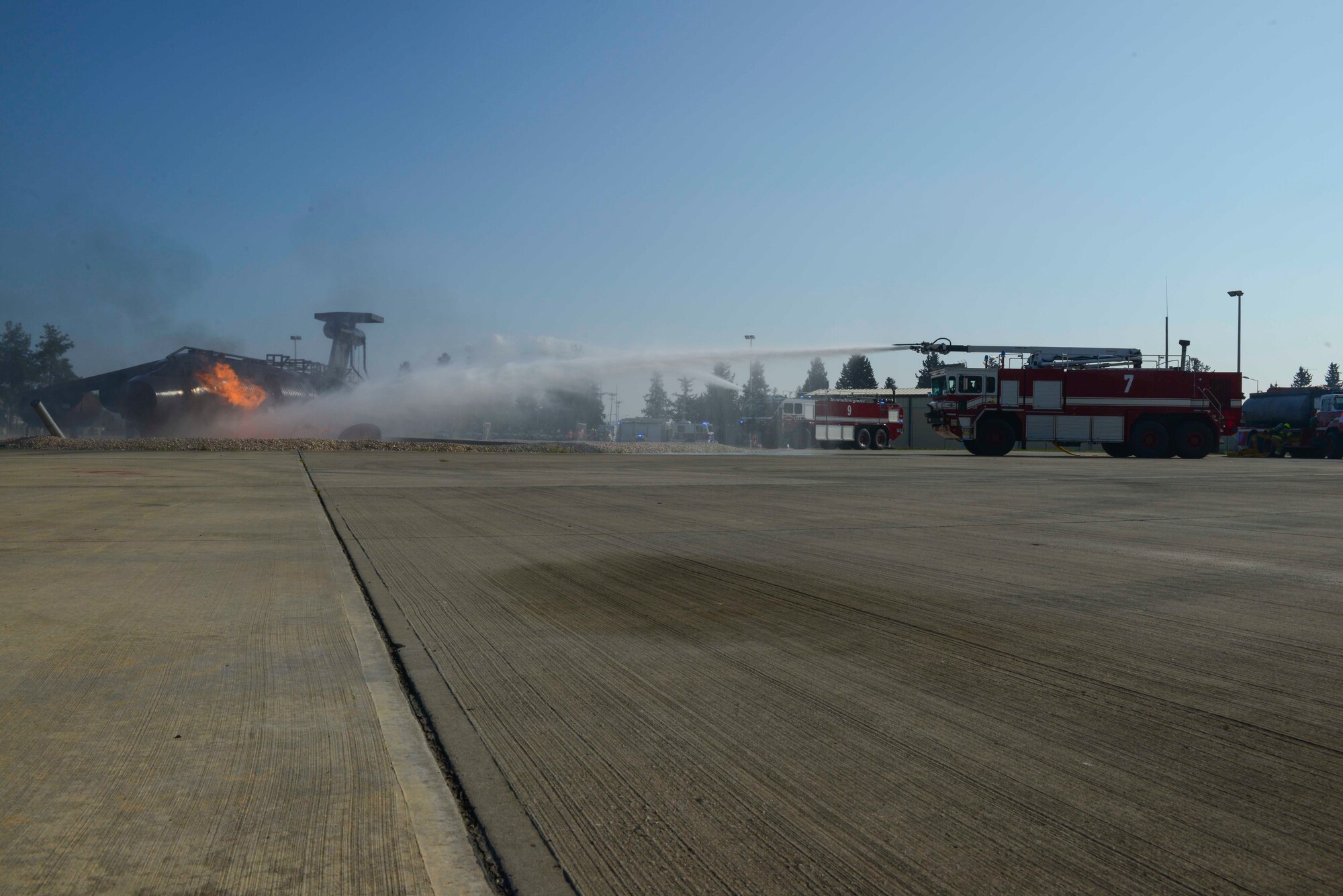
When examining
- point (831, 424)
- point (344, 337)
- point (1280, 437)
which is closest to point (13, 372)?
point (344, 337)

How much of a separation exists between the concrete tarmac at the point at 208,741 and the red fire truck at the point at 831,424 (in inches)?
1539

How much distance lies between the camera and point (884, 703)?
4.27 metres

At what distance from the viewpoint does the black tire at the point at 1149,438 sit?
36.0m

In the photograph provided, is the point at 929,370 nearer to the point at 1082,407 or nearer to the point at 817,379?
the point at 1082,407

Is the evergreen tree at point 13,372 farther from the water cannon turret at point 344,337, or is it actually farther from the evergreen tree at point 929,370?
the evergreen tree at point 929,370

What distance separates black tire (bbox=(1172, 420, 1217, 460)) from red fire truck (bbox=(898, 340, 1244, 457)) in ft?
0.08

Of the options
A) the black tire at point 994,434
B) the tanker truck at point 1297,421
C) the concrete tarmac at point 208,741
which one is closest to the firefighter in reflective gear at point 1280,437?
the tanker truck at point 1297,421

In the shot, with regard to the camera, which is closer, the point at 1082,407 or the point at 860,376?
the point at 1082,407

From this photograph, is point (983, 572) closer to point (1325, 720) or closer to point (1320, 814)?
point (1325, 720)

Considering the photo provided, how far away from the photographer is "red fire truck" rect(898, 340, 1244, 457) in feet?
116

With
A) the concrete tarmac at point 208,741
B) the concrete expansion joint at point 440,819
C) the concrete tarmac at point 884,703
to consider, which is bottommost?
the concrete tarmac at point 884,703

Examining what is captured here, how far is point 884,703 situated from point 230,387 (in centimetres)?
4530

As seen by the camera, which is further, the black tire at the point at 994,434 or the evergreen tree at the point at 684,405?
the evergreen tree at the point at 684,405

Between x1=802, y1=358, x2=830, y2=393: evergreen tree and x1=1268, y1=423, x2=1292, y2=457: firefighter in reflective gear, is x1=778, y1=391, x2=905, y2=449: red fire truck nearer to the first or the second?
x1=1268, y1=423, x2=1292, y2=457: firefighter in reflective gear
